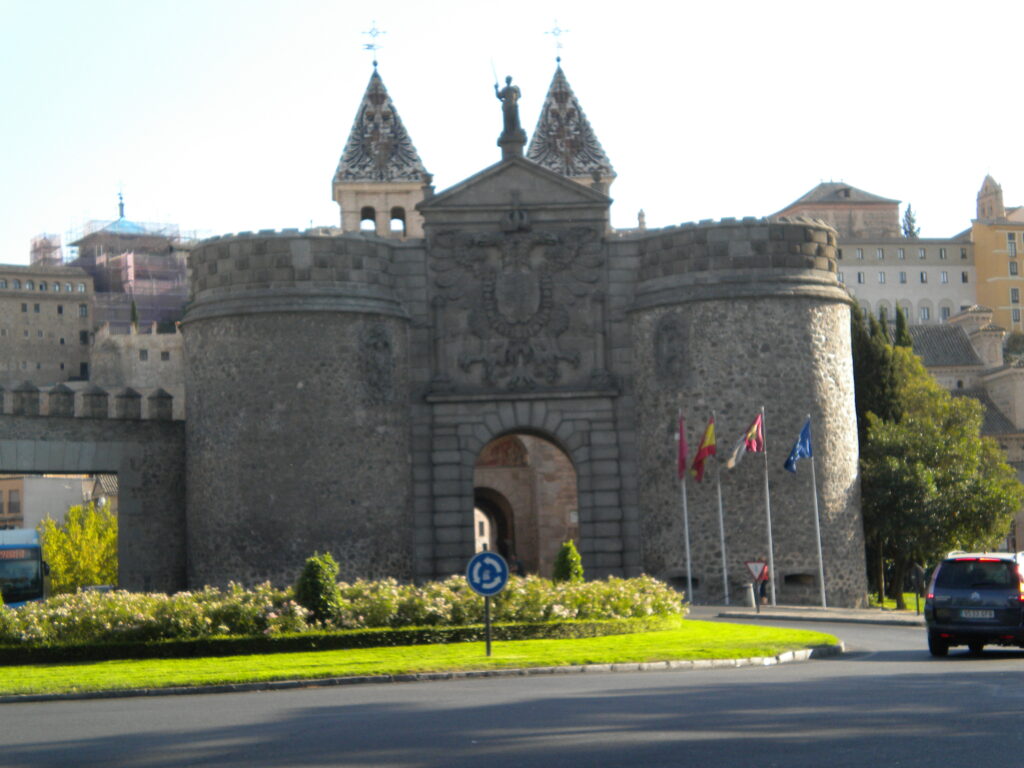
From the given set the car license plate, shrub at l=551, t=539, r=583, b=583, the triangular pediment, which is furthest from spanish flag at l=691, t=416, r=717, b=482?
the car license plate

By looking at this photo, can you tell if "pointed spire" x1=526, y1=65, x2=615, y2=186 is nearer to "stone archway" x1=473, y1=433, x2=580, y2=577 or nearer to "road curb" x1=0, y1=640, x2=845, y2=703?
"stone archway" x1=473, y1=433, x2=580, y2=577

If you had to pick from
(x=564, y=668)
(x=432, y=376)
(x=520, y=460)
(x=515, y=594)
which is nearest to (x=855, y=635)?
(x=515, y=594)

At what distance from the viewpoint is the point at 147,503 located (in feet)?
128

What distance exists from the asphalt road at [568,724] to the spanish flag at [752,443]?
16998mm

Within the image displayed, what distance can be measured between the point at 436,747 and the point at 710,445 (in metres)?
24.3

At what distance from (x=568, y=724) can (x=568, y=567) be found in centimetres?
1747

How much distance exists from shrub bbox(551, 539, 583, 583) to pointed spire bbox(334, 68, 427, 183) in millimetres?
39284

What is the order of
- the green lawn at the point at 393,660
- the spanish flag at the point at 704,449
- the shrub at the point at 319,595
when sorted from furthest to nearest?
the spanish flag at the point at 704,449 → the shrub at the point at 319,595 → the green lawn at the point at 393,660

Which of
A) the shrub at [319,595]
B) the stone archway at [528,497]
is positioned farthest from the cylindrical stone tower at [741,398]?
the stone archway at [528,497]

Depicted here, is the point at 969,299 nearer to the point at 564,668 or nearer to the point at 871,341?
the point at 871,341

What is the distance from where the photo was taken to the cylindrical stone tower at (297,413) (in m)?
37.1

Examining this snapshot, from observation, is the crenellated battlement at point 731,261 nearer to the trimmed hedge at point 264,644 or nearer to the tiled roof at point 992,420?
the trimmed hedge at point 264,644

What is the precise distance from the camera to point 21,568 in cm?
4203

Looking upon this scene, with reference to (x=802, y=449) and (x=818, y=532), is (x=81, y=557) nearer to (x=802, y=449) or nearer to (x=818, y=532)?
(x=818, y=532)
